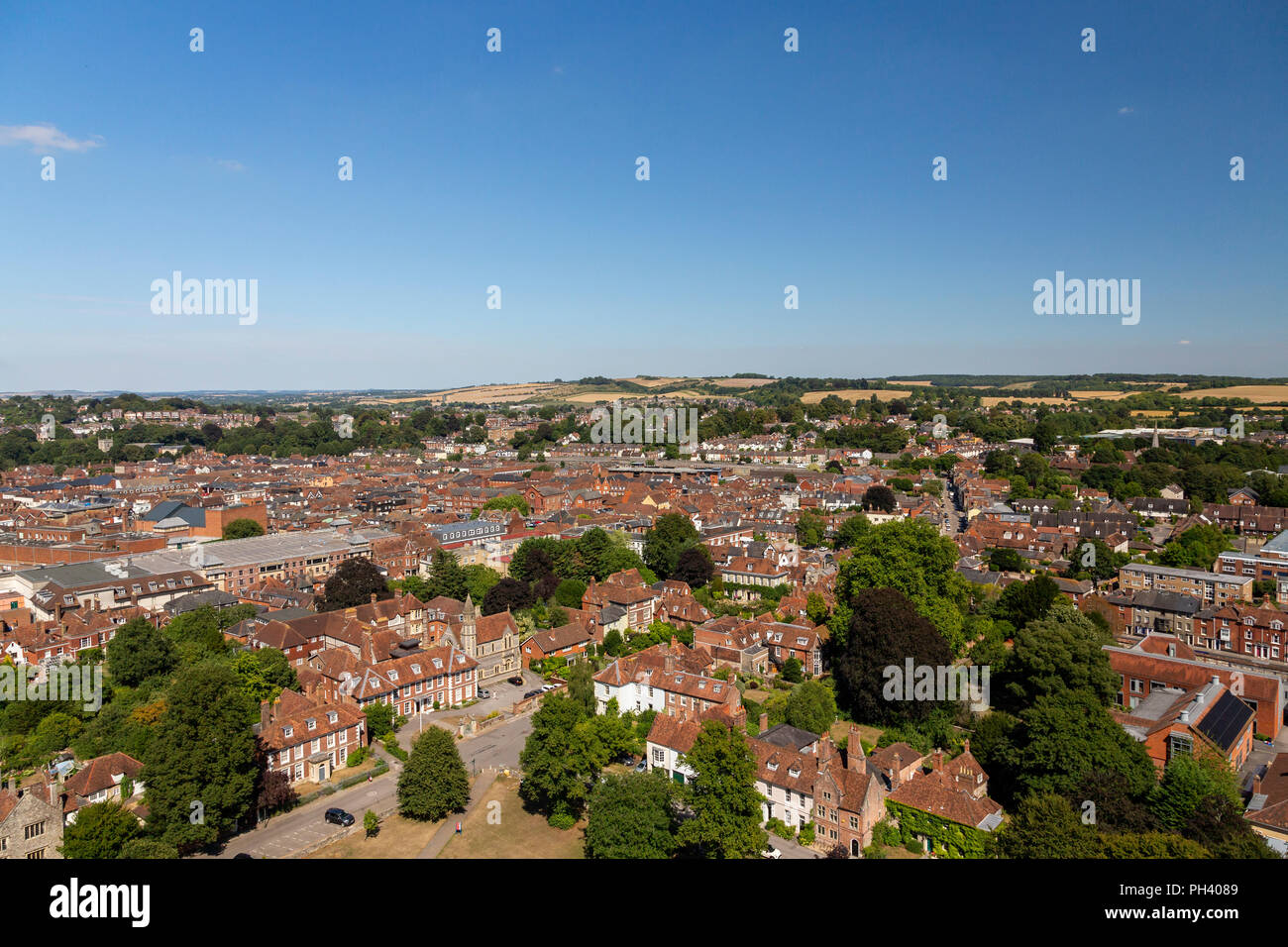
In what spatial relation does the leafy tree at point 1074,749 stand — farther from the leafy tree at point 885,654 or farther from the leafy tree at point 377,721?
the leafy tree at point 377,721

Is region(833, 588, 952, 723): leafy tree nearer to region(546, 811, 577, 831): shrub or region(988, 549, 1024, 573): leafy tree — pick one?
region(546, 811, 577, 831): shrub

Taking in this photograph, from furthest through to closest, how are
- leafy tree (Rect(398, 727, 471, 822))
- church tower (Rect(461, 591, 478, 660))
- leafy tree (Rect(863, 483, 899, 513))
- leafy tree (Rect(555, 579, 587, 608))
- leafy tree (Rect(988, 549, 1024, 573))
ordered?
leafy tree (Rect(863, 483, 899, 513)) < leafy tree (Rect(988, 549, 1024, 573)) < leafy tree (Rect(555, 579, 587, 608)) < church tower (Rect(461, 591, 478, 660)) < leafy tree (Rect(398, 727, 471, 822))

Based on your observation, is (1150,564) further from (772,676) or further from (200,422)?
(200,422)

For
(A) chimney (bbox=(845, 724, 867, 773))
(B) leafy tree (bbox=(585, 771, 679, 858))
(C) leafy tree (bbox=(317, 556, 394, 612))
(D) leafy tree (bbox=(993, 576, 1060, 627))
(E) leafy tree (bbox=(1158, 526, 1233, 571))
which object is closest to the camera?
(B) leafy tree (bbox=(585, 771, 679, 858))

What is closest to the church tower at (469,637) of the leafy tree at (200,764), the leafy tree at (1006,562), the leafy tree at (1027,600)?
the leafy tree at (200,764)

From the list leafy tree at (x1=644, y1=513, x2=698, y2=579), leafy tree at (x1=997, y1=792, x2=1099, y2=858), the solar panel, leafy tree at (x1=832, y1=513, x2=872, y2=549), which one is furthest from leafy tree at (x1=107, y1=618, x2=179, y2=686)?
leafy tree at (x1=832, y1=513, x2=872, y2=549)

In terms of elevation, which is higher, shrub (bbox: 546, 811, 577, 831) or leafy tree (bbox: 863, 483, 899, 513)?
leafy tree (bbox: 863, 483, 899, 513)
